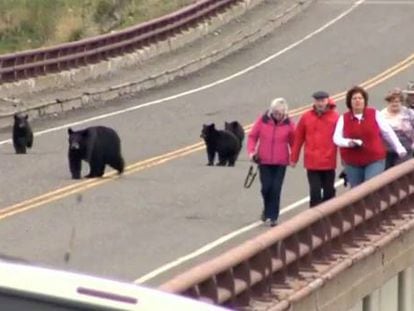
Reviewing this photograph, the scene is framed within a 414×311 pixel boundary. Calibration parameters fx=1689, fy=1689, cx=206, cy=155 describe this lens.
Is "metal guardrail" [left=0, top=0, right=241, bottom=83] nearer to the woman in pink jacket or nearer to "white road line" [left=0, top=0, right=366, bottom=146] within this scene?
"white road line" [left=0, top=0, right=366, bottom=146]

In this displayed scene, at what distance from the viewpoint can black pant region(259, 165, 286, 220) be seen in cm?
1722

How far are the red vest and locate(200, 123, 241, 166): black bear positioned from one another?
272 inches

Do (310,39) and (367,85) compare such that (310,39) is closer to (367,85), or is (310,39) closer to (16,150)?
(367,85)

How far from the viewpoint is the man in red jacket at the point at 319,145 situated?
15.9 metres

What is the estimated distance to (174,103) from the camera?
31.4m

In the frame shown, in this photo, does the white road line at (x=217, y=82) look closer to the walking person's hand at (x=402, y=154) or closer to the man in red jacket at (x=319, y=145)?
the man in red jacket at (x=319, y=145)

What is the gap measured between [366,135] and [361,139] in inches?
2.3

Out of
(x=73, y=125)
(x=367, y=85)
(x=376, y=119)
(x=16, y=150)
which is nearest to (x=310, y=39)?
(x=367, y=85)

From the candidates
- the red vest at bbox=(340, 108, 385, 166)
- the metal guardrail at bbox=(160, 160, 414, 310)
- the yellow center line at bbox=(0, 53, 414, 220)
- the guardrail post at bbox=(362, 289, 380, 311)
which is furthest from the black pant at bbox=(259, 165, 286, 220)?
the guardrail post at bbox=(362, 289, 380, 311)

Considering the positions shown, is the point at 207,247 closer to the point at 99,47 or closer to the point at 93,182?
the point at 93,182

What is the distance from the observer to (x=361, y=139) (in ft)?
50.3

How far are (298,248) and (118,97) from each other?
20598mm

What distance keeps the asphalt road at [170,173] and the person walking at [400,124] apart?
178cm

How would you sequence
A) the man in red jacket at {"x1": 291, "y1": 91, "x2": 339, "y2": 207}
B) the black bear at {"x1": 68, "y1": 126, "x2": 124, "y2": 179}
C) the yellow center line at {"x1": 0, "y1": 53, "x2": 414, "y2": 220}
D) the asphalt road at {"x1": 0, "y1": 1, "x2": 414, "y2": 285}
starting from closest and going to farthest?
1. the man in red jacket at {"x1": 291, "y1": 91, "x2": 339, "y2": 207}
2. the asphalt road at {"x1": 0, "y1": 1, "x2": 414, "y2": 285}
3. the yellow center line at {"x1": 0, "y1": 53, "x2": 414, "y2": 220}
4. the black bear at {"x1": 68, "y1": 126, "x2": 124, "y2": 179}
